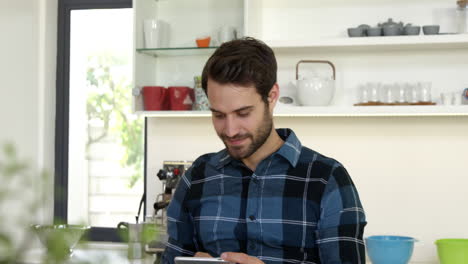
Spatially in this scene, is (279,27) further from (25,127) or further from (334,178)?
(334,178)

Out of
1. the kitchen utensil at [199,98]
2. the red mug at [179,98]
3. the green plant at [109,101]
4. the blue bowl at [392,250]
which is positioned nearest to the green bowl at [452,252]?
the blue bowl at [392,250]

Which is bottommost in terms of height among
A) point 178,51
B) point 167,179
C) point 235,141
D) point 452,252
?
point 452,252

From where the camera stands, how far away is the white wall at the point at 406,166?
3180 millimetres

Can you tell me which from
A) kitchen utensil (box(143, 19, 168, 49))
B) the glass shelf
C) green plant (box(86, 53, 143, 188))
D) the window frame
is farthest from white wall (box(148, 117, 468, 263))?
the window frame

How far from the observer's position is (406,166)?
3.23 meters

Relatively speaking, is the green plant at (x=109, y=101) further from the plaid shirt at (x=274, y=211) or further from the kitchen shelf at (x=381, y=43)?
the plaid shirt at (x=274, y=211)

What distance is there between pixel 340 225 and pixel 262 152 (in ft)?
0.91

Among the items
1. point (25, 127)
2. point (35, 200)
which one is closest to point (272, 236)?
point (35, 200)

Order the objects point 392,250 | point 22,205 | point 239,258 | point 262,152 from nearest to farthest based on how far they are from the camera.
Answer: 1. point 22,205
2. point 239,258
3. point 262,152
4. point 392,250

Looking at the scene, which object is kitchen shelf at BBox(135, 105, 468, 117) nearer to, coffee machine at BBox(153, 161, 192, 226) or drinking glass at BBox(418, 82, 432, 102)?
drinking glass at BBox(418, 82, 432, 102)

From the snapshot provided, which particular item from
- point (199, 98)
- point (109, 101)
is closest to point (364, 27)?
point (199, 98)

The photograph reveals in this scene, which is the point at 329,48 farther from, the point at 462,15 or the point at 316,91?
the point at 462,15

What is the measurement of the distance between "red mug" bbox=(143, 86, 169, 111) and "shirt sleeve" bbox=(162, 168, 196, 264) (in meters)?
1.60

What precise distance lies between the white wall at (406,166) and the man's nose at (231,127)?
5.75ft
